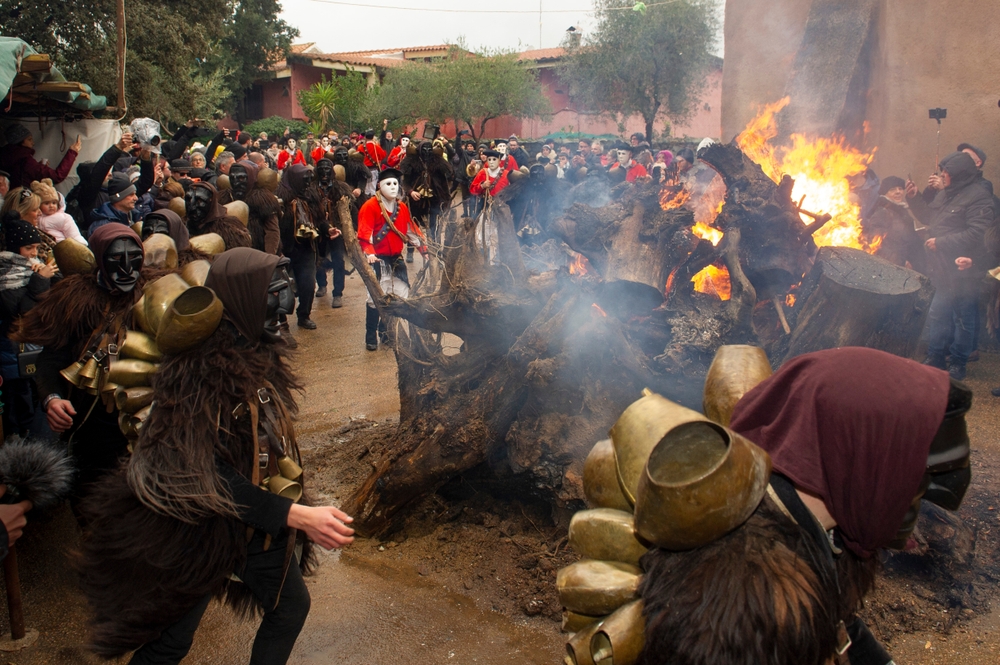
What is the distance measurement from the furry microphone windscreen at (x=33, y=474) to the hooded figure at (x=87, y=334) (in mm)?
372

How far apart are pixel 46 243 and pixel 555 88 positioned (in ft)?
124

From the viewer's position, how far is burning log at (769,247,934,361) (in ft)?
14.4

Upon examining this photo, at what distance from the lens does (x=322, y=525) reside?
2426 mm

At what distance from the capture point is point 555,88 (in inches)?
1580

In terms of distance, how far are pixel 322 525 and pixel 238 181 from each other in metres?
7.68

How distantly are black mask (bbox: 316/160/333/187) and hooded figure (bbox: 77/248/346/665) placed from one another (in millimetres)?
8172

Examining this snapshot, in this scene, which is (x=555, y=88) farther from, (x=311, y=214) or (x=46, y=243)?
(x=46, y=243)

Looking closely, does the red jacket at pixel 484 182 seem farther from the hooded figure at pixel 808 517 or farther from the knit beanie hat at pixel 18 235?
the hooded figure at pixel 808 517

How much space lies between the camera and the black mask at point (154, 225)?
5328 mm

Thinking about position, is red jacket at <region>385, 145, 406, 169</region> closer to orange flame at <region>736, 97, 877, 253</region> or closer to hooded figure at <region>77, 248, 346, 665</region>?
orange flame at <region>736, 97, 877, 253</region>

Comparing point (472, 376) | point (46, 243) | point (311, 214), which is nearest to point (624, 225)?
point (472, 376)

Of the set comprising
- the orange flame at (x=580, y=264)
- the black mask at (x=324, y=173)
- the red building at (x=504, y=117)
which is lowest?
the orange flame at (x=580, y=264)

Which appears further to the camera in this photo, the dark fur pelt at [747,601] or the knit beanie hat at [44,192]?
the knit beanie hat at [44,192]

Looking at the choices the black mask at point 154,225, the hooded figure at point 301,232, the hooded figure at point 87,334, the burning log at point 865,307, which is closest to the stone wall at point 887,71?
the burning log at point 865,307
